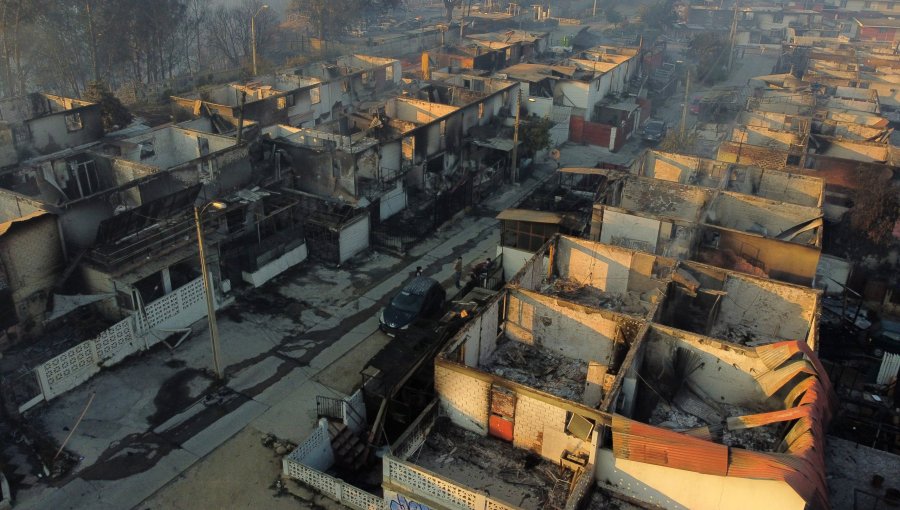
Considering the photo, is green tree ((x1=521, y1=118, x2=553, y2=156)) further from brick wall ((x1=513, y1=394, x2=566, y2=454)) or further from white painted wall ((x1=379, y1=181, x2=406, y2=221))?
brick wall ((x1=513, y1=394, x2=566, y2=454))

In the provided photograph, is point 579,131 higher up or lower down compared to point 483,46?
lower down

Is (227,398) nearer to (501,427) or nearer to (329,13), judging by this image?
(501,427)

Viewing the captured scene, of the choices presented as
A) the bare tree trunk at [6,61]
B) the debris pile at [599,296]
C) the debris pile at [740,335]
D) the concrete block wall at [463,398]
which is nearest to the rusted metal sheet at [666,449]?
the concrete block wall at [463,398]

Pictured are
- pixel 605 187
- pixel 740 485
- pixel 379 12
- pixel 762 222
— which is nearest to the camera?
pixel 740 485

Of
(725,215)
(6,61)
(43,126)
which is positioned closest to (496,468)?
(725,215)

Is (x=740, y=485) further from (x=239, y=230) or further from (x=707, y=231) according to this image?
(x=239, y=230)

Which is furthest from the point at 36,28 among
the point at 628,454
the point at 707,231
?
the point at 628,454

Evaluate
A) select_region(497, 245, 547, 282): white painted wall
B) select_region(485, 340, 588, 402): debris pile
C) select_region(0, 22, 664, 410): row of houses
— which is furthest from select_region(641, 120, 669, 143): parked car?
select_region(485, 340, 588, 402): debris pile
